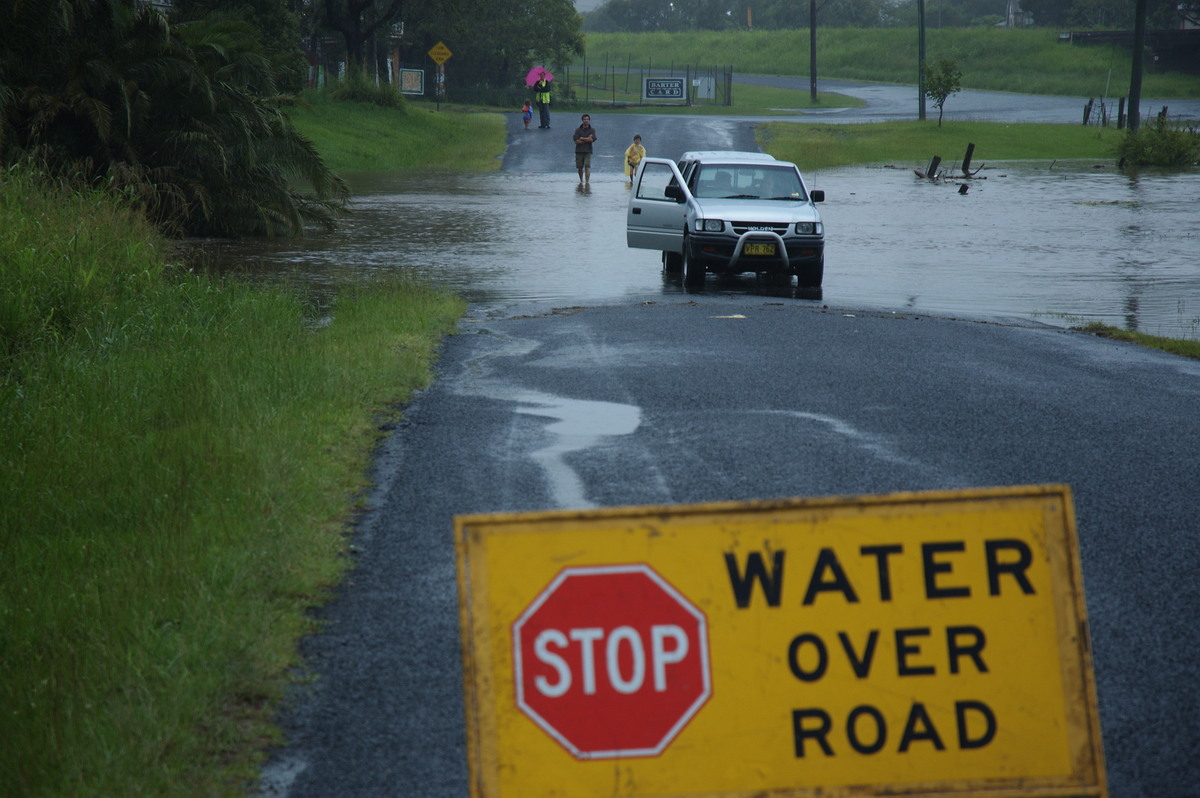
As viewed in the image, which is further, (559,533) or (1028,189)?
(1028,189)

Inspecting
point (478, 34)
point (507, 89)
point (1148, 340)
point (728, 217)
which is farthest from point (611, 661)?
point (507, 89)

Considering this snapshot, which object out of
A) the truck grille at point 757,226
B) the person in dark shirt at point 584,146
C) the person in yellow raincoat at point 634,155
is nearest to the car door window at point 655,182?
the truck grille at point 757,226

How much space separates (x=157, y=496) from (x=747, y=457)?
301 centimetres

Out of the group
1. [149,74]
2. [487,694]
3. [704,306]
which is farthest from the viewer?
[149,74]

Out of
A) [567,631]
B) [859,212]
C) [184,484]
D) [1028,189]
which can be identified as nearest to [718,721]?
[567,631]

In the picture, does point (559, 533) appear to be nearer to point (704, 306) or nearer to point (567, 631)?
point (567, 631)

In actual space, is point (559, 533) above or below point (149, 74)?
below

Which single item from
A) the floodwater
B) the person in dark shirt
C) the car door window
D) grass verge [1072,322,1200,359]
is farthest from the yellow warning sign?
the person in dark shirt

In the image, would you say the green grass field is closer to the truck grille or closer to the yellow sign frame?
the yellow sign frame

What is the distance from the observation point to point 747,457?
7.03 metres

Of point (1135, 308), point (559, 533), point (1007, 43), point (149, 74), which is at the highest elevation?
point (1007, 43)

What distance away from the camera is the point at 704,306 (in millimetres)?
14531

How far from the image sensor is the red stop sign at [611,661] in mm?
2865

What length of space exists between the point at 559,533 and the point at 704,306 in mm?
11744
